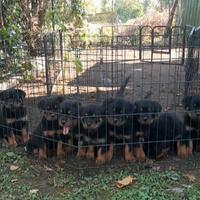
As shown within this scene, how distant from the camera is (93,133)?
443 cm

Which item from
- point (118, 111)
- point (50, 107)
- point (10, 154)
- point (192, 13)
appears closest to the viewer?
point (118, 111)

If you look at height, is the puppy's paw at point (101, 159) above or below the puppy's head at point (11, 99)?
below

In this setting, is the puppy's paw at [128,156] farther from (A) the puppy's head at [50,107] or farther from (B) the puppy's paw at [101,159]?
(A) the puppy's head at [50,107]

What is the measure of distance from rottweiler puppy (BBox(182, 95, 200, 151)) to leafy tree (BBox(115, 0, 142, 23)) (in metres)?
23.9

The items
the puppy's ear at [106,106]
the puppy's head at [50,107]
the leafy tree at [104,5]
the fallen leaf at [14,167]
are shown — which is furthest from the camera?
the leafy tree at [104,5]

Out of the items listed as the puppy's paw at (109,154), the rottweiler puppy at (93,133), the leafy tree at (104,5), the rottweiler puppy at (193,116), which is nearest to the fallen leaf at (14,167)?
the rottweiler puppy at (93,133)

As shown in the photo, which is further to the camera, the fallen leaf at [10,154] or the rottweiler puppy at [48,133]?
the fallen leaf at [10,154]

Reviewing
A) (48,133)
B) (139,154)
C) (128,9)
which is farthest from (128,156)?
(128,9)

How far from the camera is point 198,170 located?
437cm

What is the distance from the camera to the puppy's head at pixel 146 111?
439 cm

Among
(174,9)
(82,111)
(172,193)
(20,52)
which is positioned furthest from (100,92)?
(174,9)

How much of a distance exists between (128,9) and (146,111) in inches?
981

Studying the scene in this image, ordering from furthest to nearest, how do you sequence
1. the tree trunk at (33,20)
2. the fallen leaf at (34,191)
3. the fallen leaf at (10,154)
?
the tree trunk at (33,20) < the fallen leaf at (10,154) < the fallen leaf at (34,191)

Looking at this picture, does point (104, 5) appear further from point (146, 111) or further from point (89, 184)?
point (89, 184)
